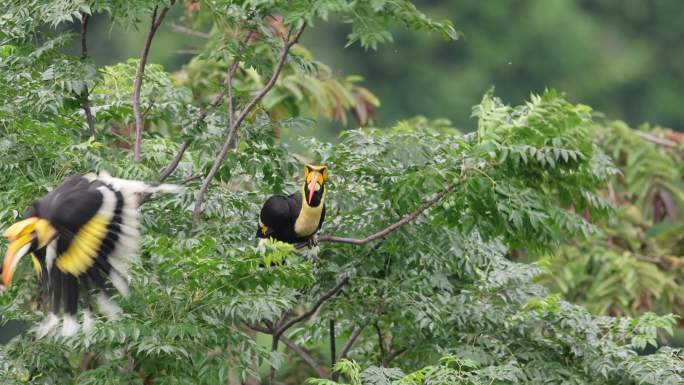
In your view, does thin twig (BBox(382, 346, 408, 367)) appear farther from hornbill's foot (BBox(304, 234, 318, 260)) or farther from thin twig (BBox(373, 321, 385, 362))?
hornbill's foot (BBox(304, 234, 318, 260))

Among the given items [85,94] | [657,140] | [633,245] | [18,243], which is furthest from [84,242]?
[657,140]

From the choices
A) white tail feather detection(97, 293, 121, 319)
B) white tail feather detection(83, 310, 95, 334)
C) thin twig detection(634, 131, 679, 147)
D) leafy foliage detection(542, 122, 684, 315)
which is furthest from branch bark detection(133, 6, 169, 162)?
thin twig detection(634, 131, 679, 147)

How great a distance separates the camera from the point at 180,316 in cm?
516

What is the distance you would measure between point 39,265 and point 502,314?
2258mm

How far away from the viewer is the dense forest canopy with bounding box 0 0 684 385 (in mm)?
5156

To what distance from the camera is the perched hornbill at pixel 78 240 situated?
471 cm

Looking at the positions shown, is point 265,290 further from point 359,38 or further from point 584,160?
point 584,160

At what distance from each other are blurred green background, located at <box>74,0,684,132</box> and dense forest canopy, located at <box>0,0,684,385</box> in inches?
733

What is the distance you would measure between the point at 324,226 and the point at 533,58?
23233 mm

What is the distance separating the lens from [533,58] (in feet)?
94.9

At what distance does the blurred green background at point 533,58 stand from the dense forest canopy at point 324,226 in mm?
18618

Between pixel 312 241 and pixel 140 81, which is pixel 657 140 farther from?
pixel 140 81

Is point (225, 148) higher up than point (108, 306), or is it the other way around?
point (225, 148)

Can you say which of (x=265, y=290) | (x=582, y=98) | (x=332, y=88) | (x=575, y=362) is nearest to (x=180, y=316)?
(x=265, y=290)
